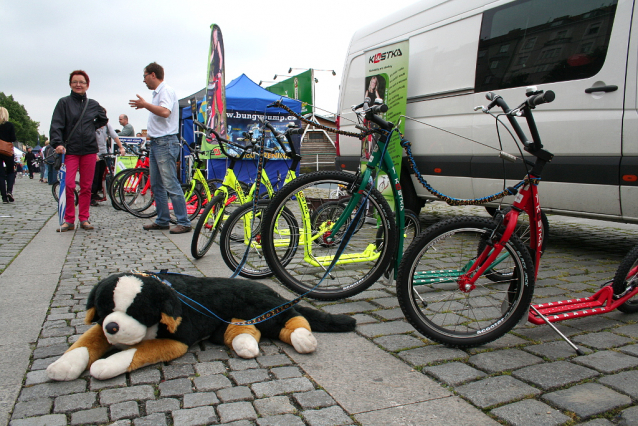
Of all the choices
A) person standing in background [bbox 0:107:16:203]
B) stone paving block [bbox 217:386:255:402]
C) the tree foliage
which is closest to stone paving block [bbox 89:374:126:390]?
stone paving block [bbox 217:386:255:402]

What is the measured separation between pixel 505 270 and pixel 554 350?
0.46 meters

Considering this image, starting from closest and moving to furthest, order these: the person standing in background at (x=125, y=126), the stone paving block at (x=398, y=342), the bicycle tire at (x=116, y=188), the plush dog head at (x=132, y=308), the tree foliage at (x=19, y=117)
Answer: the plush dog head at (x=132, y=308)
the stone paving block at (x=398, y=342)
the bicycle tire at (x=116, y=188)
the person standing in background at (x=125, y=126)
the tree foliage at (x=19, y=117)

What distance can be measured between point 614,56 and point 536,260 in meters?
2.29

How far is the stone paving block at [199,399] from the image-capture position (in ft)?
6.03

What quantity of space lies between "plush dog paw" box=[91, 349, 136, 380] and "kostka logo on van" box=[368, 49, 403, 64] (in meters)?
4.60

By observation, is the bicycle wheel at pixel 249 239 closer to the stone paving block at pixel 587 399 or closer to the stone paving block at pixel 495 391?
the stone paving block at pixel 495 391

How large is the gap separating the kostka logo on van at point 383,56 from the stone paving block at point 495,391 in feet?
14.1

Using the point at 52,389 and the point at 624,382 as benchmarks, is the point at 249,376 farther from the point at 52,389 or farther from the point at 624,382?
the point at 624,382

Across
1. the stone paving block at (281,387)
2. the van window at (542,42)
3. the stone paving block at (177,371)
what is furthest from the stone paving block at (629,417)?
the van window at (542,42)

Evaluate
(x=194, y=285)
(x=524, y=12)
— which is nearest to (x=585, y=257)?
(x=524, y=12)

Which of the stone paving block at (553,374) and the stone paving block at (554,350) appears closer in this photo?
the stone paving block at (553,374)

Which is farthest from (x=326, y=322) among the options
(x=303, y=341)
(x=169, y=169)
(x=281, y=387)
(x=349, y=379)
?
(x=169, y=169)

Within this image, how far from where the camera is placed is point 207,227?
14.9 ft

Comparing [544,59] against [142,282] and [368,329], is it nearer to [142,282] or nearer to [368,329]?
[368,329]
